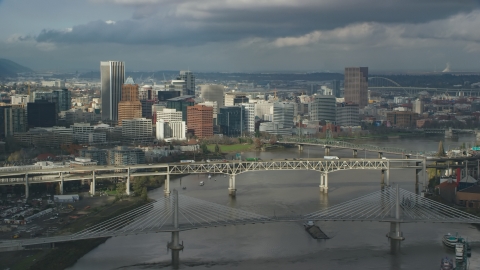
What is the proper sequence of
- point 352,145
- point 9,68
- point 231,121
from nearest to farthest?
1. point 352,145
2. point 231,121
3. point 9,68

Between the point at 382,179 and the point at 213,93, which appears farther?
the point at 213,93

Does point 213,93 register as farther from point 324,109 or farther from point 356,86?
point 356,86

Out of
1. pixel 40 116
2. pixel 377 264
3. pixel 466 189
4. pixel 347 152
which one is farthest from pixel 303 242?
pixel 40 116

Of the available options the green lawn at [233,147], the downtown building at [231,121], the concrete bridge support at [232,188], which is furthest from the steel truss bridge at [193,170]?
the downtown building at [231,121]

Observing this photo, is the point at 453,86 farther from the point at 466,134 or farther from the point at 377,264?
the point at 377,264

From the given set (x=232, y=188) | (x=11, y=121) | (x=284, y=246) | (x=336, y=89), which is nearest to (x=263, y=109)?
(x=11, y=121)

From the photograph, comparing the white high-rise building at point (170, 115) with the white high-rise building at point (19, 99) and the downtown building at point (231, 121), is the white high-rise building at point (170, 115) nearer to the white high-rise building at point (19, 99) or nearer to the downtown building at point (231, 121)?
the downtown building at point (231, 121)
